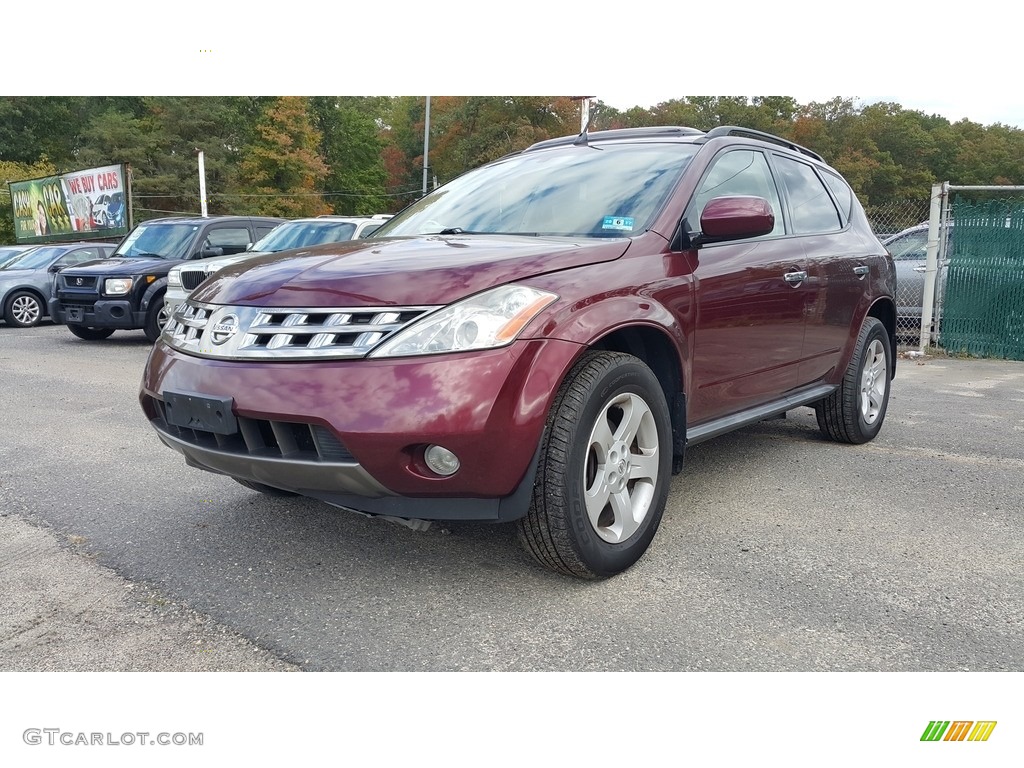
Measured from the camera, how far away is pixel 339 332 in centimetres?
250

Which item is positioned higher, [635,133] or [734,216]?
[635,133]

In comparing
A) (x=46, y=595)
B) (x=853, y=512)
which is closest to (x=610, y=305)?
(x=853, y=512)

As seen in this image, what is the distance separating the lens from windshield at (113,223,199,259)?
10.8m

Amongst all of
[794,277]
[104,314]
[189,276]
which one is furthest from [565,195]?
[104,314]

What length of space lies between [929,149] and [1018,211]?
43.7 m

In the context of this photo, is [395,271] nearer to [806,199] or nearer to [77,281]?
[806,199]

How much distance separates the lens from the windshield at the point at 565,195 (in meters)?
3.33

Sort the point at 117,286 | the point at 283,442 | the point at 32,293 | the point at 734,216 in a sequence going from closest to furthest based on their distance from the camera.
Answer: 1. the point at 283,442
2. the point at 734,216
3. the point at 117,286
4. the point at 32,293

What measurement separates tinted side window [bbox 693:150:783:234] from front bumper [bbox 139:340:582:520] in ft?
4.35

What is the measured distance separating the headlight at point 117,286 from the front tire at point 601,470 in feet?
28.7

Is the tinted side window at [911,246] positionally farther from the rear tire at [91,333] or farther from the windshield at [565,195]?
the rear tire at [91,333]

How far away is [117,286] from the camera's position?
10047 mm

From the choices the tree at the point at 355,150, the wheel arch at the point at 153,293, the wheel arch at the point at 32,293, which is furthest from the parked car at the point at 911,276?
the tree at the point at 355,150
